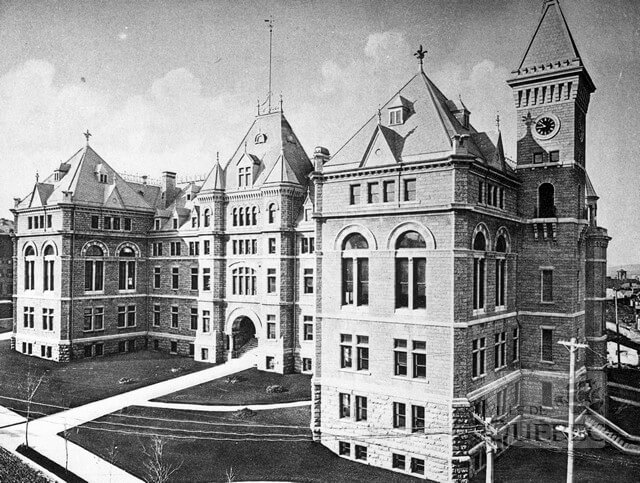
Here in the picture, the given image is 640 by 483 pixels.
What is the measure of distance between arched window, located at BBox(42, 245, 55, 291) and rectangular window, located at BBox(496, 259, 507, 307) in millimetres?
34497

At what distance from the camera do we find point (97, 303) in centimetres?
4375

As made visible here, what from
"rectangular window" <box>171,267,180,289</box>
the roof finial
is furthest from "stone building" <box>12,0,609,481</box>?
"rectangular window" <box>171,267,180,289</box>

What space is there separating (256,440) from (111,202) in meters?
27.5

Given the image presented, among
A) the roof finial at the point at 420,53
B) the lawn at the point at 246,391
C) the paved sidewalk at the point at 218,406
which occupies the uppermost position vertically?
the roof finial at the point at 420,53

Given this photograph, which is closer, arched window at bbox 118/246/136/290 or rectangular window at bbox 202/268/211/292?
rectangular window at bbox 202/268/211/292

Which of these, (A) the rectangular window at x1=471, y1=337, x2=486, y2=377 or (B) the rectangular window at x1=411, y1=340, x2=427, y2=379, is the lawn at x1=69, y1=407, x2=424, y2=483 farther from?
(A) the rectangular window at x1=471, y1=337, x2=486, y2=377

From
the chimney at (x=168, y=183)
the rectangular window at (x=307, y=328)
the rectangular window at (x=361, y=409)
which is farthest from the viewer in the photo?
the chimney at (x=168, y=183)

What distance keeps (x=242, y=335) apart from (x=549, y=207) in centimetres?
2498

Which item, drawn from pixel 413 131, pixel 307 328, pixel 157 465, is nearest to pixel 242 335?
pixel 307 328

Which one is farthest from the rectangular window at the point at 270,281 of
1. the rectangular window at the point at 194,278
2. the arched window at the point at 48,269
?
the arched window at the point at 48,269

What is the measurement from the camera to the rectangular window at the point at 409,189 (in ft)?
76.7

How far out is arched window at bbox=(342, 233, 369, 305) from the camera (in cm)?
2453

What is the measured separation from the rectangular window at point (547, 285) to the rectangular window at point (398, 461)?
11.5m

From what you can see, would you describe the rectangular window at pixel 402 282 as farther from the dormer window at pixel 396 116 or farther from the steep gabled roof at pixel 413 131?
the dormer window at pixel 396 116
